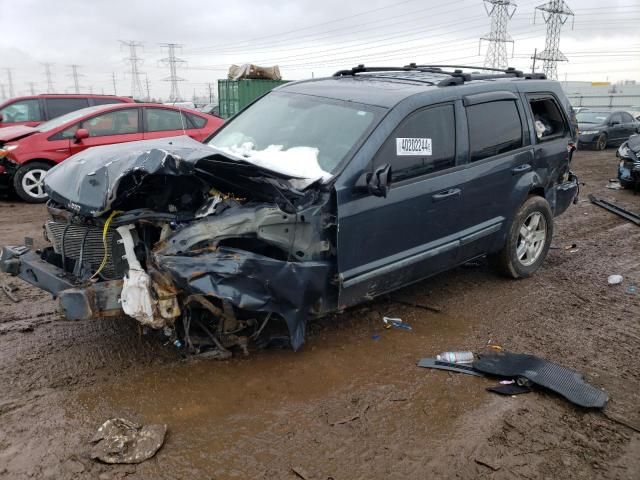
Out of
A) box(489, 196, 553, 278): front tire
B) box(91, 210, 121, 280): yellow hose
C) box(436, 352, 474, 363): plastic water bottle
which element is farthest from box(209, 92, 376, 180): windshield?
box(489, 196, 553, 278): front tire

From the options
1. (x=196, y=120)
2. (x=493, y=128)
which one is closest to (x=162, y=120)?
(x=196, y=120)

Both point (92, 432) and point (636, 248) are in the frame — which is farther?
point (636, 248)

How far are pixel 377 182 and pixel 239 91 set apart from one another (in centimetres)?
1596

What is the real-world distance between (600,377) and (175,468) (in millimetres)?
2824

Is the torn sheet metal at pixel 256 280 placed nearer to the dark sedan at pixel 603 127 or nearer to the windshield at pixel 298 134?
the windshield at pixel 298 134

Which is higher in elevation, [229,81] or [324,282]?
[229,81]

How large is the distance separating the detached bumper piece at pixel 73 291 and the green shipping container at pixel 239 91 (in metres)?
15.1

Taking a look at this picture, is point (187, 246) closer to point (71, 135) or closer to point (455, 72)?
point (455, 72)

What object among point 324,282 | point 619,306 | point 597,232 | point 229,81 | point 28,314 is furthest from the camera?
point 229,81

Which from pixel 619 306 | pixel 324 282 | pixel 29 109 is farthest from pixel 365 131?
pixel 29 109

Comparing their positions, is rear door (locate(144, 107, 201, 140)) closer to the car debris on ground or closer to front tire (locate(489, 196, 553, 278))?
front tire (locate(489, 196, 553, 278))

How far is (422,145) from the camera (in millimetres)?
4047

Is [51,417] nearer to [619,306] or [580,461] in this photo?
[580,461]

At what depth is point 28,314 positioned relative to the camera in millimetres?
4316
